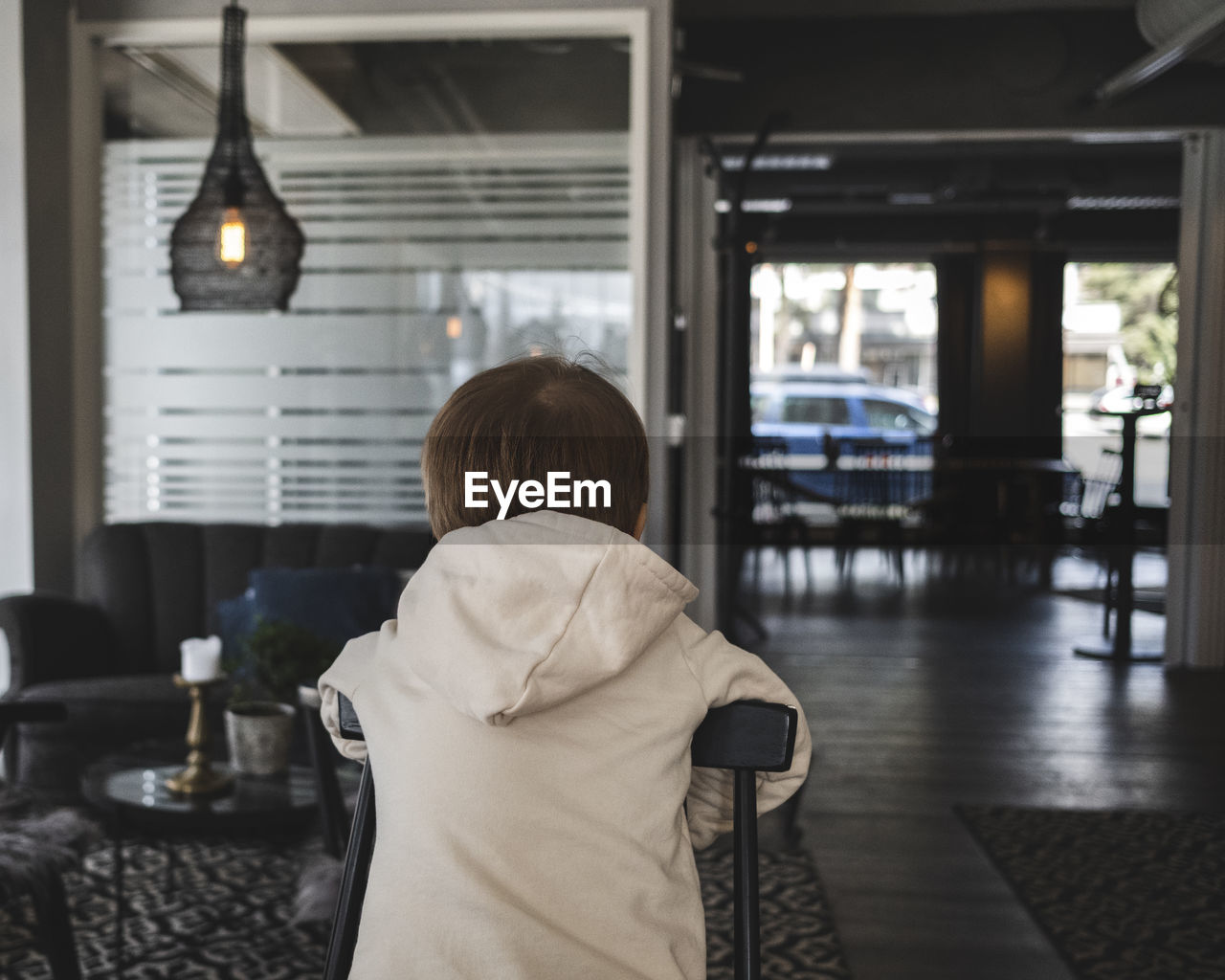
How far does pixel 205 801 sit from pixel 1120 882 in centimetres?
217

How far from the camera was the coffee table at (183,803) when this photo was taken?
2.26 m

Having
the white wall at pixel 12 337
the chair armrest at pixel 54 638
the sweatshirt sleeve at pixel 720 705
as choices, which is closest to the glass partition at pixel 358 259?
the white wall at pixel 12 337

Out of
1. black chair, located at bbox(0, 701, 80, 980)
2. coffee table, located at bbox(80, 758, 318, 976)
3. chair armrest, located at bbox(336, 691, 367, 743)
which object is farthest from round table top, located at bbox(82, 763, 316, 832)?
chair armrest, located at bbox(336, 691, 367, 743)

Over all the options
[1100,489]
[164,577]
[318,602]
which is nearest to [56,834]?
[318,602]

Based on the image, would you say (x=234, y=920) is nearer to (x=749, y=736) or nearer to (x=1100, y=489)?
(x=749, y=736)

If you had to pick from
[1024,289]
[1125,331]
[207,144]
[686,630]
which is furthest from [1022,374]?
[686,630]

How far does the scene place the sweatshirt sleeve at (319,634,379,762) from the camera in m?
1.03

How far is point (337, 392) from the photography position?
393 centimetres

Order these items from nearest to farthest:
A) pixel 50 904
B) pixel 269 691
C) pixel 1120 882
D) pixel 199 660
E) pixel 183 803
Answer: pixel 50 904
pixel 183 803
pixel 199 660
pixel 269 691
pixel 1120 882

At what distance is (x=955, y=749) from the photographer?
4000mm

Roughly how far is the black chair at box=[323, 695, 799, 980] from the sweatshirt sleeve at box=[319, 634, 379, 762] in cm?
2

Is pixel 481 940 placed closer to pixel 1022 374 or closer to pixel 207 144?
pixel 207 144

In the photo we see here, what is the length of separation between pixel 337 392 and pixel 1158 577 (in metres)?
6.53

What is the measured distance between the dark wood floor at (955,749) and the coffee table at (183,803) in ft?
4.00
